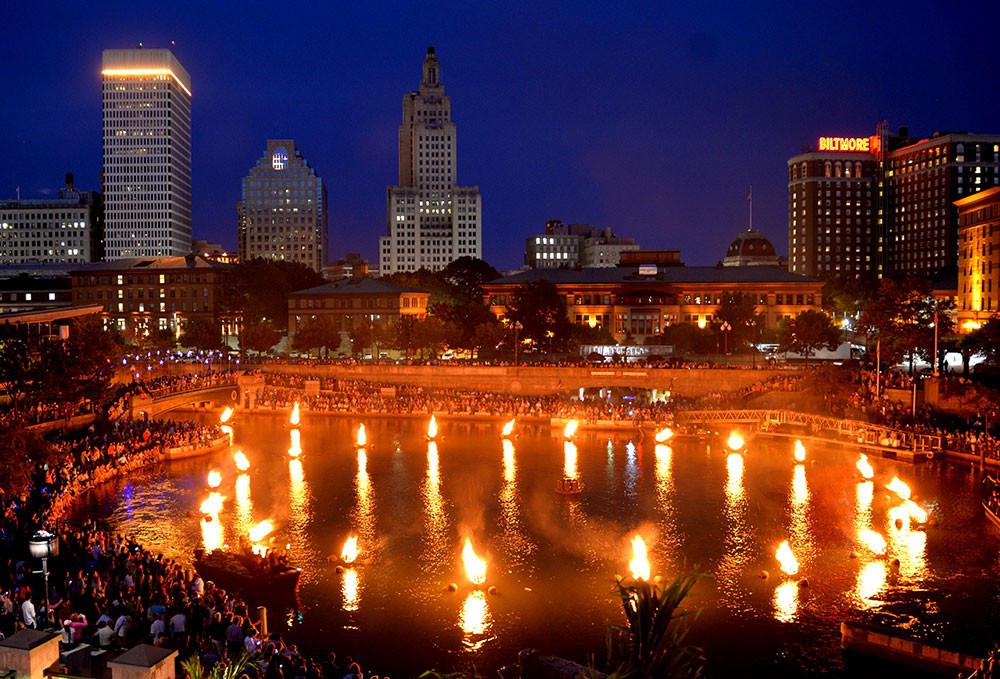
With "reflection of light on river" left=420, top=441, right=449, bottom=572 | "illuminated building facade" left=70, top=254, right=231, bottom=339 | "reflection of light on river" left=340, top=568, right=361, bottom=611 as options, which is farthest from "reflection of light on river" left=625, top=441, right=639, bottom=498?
"illuminated building facade" left=70, top=254, right=231, bottom=339

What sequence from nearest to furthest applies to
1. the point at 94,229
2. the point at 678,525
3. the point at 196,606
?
the point at 196,606
the point at 678,525
the point at 94,229

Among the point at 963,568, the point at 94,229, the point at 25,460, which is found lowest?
the point at 963,568

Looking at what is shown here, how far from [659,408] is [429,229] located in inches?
4796

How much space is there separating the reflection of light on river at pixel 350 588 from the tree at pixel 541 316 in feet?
184

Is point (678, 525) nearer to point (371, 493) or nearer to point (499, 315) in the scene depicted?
point (371, 493)

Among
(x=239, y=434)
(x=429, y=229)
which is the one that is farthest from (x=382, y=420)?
(x=429, y=229)

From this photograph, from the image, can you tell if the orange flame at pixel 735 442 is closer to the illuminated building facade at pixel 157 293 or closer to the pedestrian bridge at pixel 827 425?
the pedestrian bridge at pixel 827 425

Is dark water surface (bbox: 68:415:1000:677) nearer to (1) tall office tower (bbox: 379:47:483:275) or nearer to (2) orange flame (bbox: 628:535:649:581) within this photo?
(2) orange flame (bbox: 628:535:649:581)

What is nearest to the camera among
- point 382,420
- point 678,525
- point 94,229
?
point 678,525

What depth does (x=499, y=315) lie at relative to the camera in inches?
4321

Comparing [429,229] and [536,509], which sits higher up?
[429,229]

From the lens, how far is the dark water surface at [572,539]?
1009 inches

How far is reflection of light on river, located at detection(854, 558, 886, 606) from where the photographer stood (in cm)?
2852

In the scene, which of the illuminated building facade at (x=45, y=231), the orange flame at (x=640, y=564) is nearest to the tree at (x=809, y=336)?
the orange flame at (x=640, y=564)
